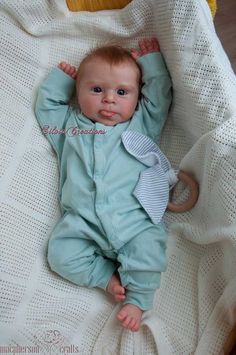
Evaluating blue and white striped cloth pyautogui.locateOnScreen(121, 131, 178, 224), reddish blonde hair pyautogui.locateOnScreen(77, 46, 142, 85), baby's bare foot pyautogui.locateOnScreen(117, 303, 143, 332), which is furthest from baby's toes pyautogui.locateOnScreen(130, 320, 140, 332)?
reddish blonde hair pyautogui.locateOnScreen(77, 46, 142, 85)

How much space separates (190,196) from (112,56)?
0.41 meters

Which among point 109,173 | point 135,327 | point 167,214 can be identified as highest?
point 109,173

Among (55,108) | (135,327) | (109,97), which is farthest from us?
(55,108)

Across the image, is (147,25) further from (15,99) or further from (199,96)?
(15,99)

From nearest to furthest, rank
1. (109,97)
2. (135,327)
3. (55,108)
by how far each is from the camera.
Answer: (135,327) < (109,97) < (55,108)

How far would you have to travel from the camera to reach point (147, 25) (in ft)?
3.93

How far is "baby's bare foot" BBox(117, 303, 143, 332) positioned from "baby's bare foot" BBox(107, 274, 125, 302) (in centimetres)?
3

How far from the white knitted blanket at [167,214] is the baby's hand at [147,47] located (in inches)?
1.1

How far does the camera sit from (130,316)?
1020 mm

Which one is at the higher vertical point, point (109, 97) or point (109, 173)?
point (109, 97)

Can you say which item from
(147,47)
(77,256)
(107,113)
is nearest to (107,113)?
(107,113)

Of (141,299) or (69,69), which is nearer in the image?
(141,299)

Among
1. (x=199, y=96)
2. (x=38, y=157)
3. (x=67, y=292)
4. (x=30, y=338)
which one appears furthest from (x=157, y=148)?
(x=30, y=338)

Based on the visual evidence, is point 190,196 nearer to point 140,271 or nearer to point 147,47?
point 140,271
